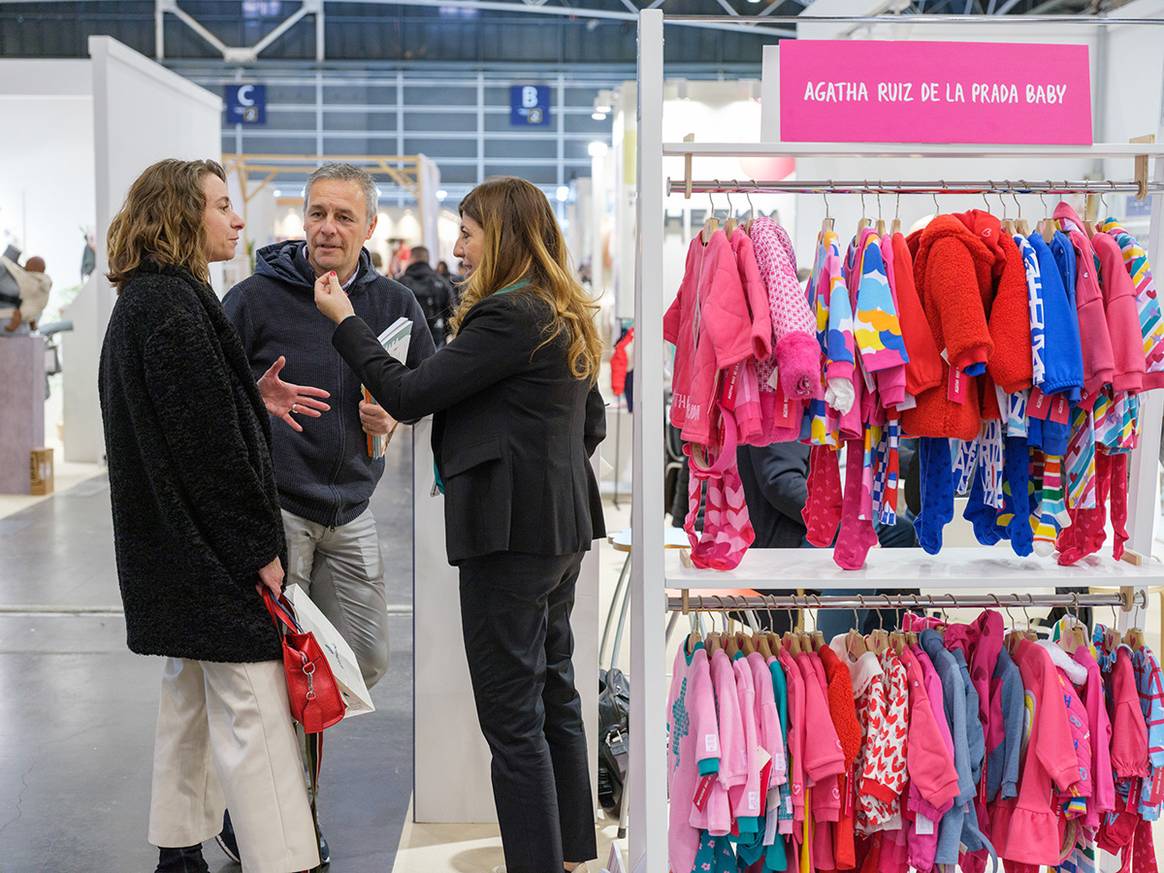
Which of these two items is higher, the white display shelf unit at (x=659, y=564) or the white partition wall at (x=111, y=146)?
the white partition wall at (x=111, y=146)

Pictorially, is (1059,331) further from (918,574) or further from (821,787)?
(821,787)

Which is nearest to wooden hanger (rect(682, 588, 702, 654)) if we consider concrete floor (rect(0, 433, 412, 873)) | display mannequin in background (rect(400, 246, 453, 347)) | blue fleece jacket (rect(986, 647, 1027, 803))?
blue fleece jacket (rect(986, 647, 1027, 803))

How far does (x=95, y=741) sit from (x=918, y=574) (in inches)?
112

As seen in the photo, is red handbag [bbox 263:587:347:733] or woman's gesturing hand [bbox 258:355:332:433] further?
woman's gesturing hand [bbox 258:355:332:433]

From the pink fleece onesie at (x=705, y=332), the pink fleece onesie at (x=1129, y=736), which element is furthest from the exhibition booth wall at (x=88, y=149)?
the pink fleece onesie at (x=1129, y=736)

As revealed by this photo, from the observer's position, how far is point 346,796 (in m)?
3.65

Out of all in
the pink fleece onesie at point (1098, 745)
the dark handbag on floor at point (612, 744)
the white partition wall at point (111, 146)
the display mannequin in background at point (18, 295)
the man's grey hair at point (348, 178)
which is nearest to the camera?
the pink fleece onesie at point (1098, 745)

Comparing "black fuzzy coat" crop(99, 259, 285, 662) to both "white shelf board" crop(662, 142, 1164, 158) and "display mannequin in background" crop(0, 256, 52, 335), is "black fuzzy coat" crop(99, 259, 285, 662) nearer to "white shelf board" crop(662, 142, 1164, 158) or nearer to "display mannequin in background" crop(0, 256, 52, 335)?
"white shelf board" crop(662, 142, 1164, 158)

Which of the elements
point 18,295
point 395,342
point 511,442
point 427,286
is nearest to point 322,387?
point 395,342

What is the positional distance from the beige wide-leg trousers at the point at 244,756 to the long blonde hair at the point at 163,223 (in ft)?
2.73

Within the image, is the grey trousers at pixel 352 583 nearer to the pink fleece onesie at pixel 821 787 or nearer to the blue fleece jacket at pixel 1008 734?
the pink fleece onesie at pixel 821 787

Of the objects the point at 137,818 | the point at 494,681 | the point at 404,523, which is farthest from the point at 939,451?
the point at 404,523

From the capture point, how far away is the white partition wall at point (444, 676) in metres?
3.29

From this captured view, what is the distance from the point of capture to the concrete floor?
3285mm
